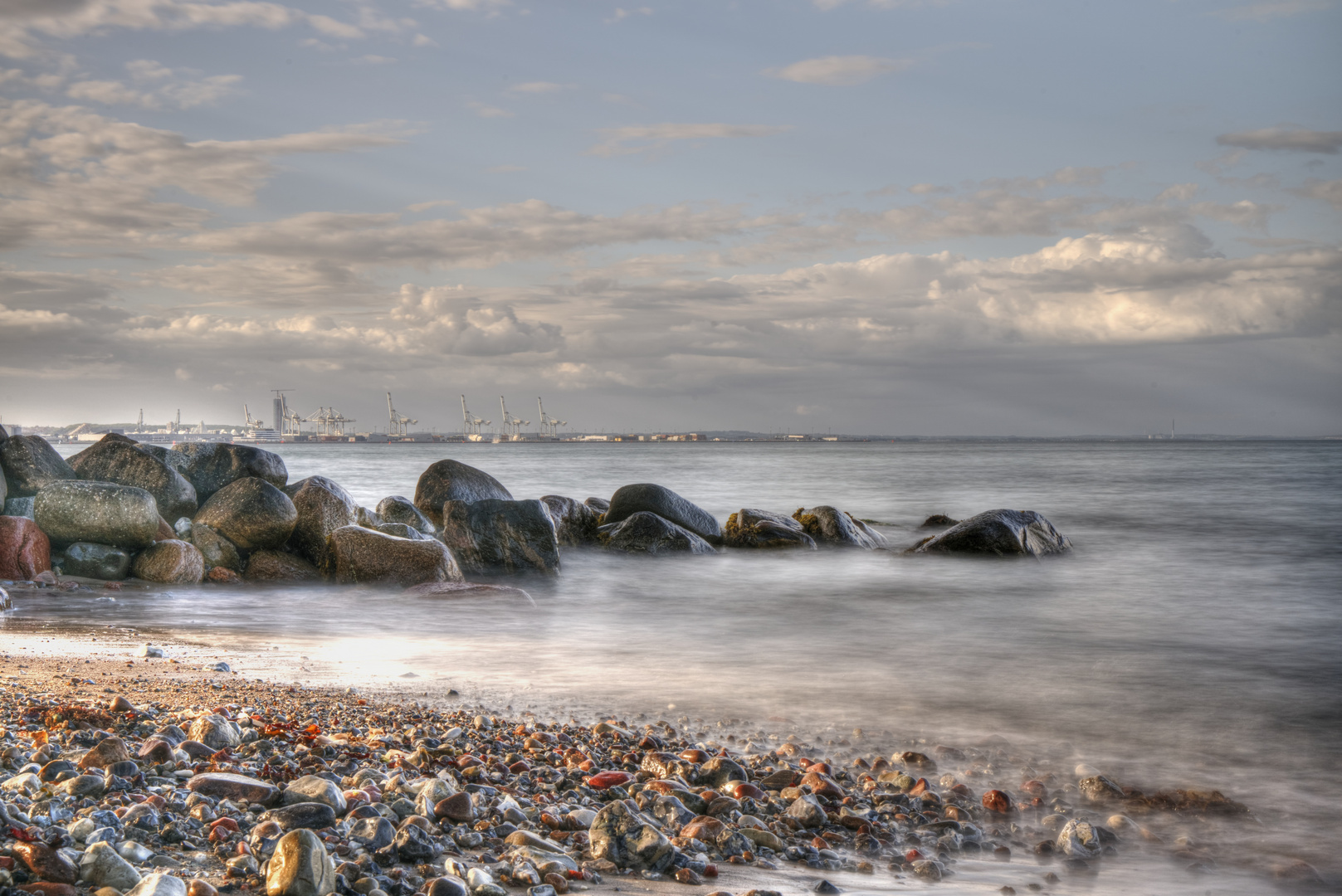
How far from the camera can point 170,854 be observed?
2.77 m

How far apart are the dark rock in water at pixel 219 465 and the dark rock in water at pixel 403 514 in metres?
1.46

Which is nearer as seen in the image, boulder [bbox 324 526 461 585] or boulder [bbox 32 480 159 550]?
boulder [bbox 32 480 159 550]

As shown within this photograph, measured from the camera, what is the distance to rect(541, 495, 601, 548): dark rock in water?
15.8 meters

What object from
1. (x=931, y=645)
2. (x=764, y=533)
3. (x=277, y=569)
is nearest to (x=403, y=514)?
(x=277, y=569)

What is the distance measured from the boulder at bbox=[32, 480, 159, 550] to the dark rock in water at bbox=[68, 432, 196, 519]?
1323 millimetres

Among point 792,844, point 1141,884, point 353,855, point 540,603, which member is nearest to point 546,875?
point 353,855

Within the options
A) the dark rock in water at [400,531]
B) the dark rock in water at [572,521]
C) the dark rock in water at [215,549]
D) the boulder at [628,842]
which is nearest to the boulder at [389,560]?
the dark rock in water at [400,531]

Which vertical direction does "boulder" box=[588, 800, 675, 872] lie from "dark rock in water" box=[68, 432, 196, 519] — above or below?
below

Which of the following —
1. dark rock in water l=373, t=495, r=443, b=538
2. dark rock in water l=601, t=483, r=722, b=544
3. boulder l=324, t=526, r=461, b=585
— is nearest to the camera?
boulder l=324, t=526, r=461, b=585

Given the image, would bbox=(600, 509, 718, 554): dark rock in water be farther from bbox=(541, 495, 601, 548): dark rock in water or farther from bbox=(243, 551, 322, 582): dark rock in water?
bbox=(243, 551, 322, 582): dark rock in water

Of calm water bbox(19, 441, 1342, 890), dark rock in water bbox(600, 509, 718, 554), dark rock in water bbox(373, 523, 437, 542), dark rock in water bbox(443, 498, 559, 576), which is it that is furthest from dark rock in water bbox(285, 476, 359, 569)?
dark rock in water bbox(600, 509, 718, 554)

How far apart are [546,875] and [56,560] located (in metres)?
9.56

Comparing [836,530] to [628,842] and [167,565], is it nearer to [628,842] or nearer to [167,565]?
[167,565]

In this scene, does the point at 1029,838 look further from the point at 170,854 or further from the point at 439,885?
the point at 170,854
